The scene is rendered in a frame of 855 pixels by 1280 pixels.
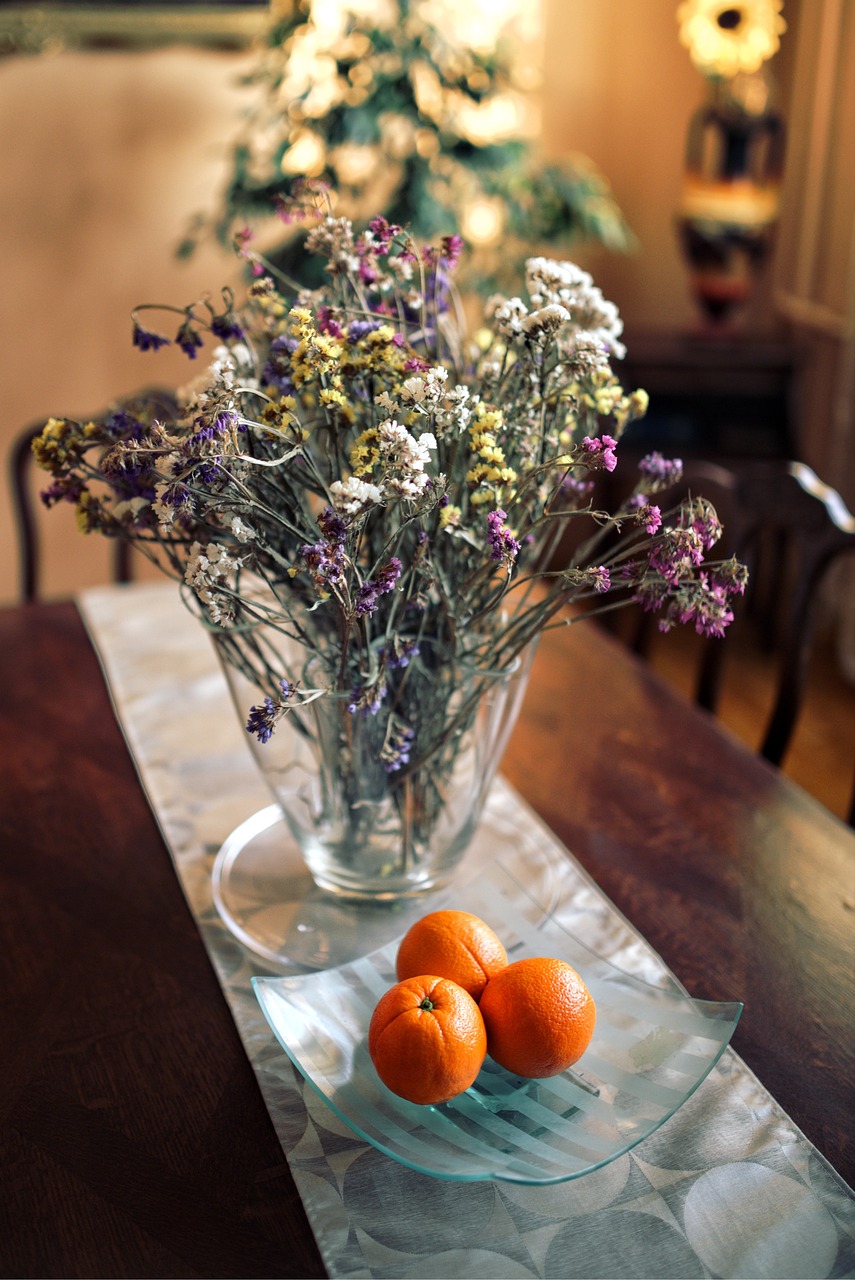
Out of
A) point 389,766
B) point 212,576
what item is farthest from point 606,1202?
point 212,576

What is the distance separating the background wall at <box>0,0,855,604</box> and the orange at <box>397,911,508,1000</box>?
240 centimetres

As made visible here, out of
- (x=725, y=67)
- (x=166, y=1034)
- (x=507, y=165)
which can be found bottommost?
(x=166, y=1034)

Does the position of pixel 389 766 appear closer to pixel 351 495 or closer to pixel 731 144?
pixel 351 495

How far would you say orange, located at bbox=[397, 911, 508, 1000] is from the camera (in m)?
0.79

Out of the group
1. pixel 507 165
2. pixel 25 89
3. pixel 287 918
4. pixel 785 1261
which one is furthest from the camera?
pixel 25 89

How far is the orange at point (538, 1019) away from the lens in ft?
2.43

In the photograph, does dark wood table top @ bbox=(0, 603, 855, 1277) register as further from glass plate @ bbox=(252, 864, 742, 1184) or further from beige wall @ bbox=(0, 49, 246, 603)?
beige wall @ bbox=(0, 49, 246, 603)

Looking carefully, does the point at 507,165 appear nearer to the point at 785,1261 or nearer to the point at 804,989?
the point at 804,989

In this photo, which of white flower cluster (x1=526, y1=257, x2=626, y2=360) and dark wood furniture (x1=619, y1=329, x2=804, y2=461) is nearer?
white flower cluster (x1=526, y1=257, x2=626, y2=360)


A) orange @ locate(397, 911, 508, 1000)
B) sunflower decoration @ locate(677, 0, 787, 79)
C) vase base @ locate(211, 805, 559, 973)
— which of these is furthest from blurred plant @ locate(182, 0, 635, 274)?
orange @ locate(397, 911, 508, 1000)

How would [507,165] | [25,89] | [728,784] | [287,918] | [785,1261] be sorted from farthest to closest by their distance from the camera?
[25,89] → [507,165] → [728,784] → [287,918] → [785,1261]

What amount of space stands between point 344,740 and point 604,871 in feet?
0.98

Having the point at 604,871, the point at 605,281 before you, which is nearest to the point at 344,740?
the point at 604,871

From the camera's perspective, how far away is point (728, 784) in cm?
118
